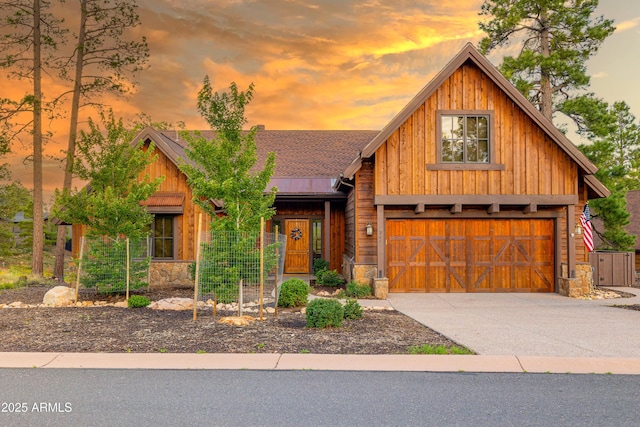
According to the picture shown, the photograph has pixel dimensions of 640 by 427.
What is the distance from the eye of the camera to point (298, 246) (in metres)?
19.2

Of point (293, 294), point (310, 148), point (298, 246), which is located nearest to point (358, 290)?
point (293, 294)

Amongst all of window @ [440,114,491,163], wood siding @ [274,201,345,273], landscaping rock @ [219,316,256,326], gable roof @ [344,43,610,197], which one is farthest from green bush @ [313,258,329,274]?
landscaping rock @ [219,316,256,326]

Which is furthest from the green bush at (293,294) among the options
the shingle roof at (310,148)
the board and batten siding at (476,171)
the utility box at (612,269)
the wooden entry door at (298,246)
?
the utility box at (612,269)

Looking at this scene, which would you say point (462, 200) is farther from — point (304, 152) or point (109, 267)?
point (109, 267)

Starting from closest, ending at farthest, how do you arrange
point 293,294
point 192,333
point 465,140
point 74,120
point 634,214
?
point 192,333 → point 293,294 → point 465,140 → point 74,120 → point 634,214

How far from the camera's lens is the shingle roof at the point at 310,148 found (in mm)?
19797

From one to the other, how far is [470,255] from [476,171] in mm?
2609

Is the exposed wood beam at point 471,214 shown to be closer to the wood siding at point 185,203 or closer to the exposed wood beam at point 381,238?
the exposed wood beam at point 381,238

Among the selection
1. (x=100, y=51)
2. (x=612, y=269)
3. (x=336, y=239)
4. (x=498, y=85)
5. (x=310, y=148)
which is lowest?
(x=612, y=269)

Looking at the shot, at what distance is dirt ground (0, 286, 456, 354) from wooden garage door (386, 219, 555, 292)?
379cm

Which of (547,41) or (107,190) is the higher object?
(547,41)

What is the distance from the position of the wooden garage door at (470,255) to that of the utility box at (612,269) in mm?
3302

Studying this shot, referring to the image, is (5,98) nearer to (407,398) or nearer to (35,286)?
(35,286)

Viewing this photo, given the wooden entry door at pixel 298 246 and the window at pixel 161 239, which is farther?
the wooden entry door at pixel 298 246
